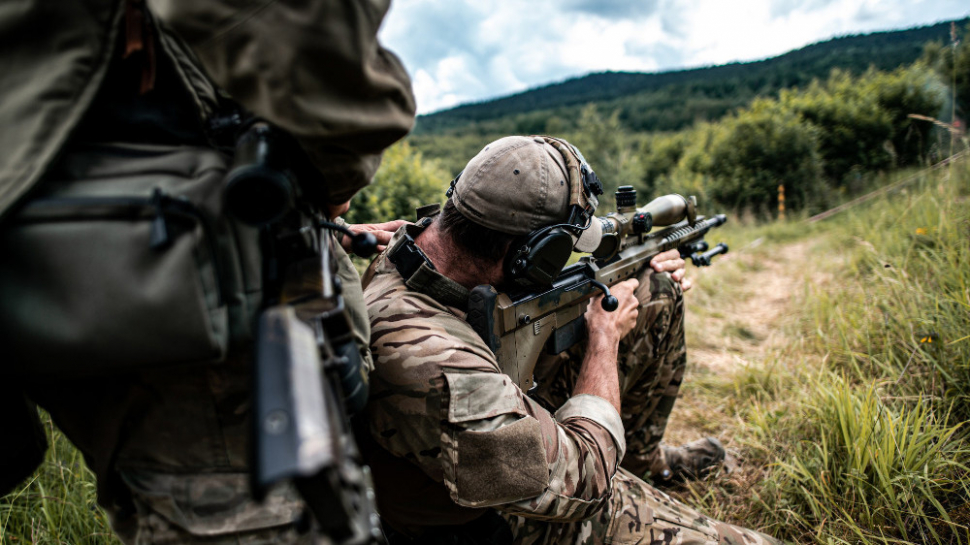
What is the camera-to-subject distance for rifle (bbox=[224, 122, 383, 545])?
2.12ft

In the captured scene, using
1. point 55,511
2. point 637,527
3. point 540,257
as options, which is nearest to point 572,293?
point 540,257

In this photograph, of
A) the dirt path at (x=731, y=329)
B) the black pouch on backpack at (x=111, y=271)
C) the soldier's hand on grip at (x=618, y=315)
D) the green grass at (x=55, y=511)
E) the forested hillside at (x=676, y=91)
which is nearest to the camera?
the black pouch on backpack at (x=111, y=271)

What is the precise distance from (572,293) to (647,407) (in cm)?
104

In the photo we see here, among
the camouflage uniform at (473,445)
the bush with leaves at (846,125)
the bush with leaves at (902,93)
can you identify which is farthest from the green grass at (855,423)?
the bush with leaves at (846,125)

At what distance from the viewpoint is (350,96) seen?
1030mm

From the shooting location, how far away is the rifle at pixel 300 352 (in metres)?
0.65

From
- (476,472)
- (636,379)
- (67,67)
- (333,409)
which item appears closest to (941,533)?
(636,379)

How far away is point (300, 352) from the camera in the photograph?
0.77 meters

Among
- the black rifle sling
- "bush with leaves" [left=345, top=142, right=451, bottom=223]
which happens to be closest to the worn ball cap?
the black rifle sling

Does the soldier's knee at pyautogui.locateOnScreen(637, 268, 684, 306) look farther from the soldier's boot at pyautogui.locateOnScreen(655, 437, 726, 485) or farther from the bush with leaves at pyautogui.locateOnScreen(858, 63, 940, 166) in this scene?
the bush with leaves at pyautogui.locateOnScreen(858, 63, 940, 166)

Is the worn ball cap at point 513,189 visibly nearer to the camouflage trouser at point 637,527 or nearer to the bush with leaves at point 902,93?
the camouflage trouser at point 637,527

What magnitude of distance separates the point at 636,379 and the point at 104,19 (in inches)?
111

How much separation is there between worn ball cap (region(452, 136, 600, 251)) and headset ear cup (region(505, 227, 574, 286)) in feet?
0.21

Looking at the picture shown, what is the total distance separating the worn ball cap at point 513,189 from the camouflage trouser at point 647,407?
0.98 metres
